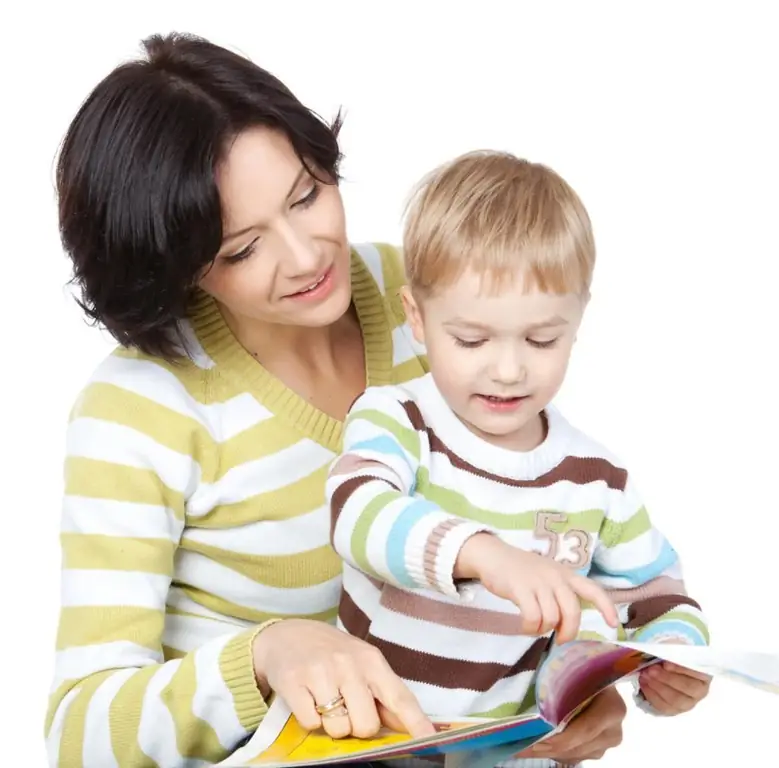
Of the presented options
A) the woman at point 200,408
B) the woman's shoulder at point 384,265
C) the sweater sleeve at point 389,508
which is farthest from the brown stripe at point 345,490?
the woman's shoulder at point 384,265

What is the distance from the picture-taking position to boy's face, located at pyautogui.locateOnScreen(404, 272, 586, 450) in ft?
5.89

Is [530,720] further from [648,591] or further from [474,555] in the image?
[648,591]

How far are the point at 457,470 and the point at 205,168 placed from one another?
1.59ft

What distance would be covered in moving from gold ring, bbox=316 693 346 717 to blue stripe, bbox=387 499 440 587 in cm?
14

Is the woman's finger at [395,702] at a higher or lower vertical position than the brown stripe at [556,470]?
lower

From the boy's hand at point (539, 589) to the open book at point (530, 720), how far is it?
2.2 inches

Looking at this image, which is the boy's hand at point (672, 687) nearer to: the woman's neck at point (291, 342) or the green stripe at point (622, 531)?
the green stripe at point (622, 531)

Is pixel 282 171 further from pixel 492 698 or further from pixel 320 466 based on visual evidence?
pixel 492 698

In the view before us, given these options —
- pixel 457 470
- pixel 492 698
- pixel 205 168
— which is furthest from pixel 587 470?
pixel 205 168

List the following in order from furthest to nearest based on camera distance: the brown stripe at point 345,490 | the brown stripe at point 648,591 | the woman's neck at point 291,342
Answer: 1. the woman's neck at point 291,342
2. the brown stripe at point 648,591
3. the brown stripe at point 345,490

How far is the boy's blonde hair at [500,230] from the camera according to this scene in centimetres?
179

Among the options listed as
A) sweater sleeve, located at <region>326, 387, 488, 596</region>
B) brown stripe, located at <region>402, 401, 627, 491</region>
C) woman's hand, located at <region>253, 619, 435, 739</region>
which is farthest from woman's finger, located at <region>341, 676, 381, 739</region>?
brown stripe, located at <region>402, 401, 627, 491</region>

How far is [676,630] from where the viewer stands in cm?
191

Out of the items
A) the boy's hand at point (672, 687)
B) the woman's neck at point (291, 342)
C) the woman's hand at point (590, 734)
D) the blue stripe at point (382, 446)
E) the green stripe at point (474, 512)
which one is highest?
the woman's neck at point (291, 342)
